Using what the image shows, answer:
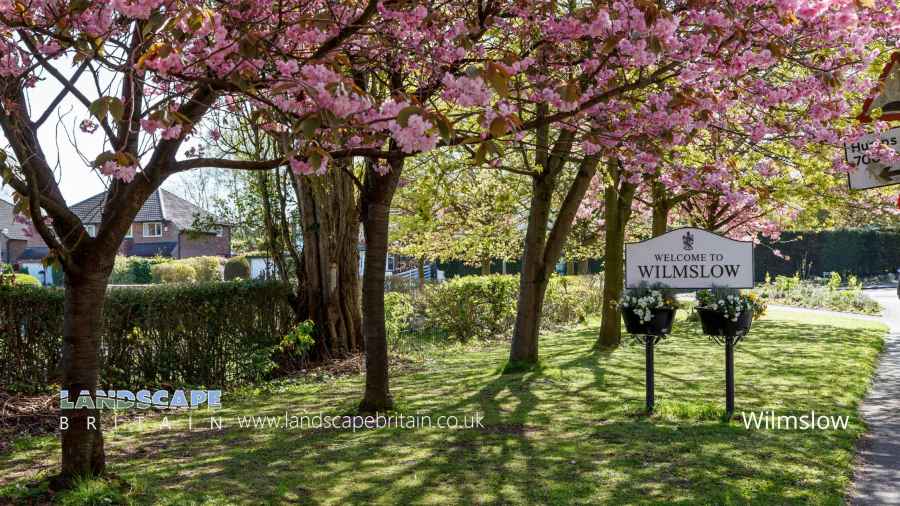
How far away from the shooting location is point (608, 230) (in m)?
12.5

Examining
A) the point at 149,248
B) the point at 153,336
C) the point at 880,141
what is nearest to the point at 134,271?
the point at 149,248

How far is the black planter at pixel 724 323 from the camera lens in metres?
6.46

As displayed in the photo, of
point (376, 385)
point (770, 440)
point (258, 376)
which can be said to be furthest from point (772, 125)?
point (258, 376)

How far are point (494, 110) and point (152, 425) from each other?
5041 millimetres

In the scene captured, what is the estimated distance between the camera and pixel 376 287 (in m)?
7.06

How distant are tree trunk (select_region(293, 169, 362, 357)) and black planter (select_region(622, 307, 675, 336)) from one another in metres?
5.66

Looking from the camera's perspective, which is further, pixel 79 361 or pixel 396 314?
pixel 396 314

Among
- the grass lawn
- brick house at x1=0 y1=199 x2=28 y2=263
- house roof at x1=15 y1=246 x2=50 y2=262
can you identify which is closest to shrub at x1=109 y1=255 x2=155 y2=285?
brick house at x1=0 y1=199 x2=28 y2=263

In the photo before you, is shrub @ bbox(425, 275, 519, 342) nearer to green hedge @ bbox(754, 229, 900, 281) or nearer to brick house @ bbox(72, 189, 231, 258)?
green hedge @ bbox(754, 229, 900, 281)

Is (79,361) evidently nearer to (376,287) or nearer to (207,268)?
(376,287)

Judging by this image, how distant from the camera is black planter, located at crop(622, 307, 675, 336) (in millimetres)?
6668

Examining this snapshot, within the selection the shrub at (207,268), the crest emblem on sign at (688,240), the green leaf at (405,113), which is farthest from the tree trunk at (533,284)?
the shrub at (207,268)

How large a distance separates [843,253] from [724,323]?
35.8m

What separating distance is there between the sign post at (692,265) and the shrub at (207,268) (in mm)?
29862
